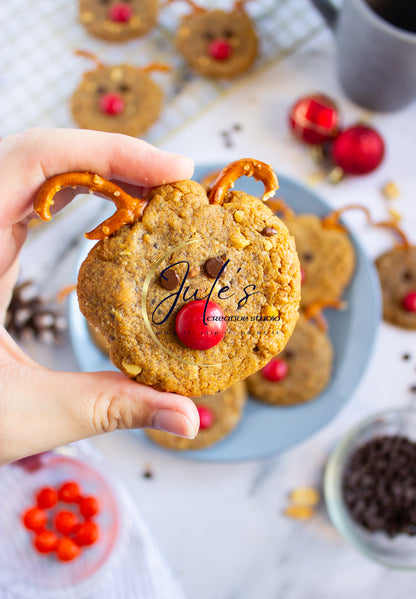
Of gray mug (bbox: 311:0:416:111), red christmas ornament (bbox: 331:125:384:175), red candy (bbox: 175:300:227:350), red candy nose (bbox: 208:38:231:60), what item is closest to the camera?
red candy (bbox: 175:300:227:350)

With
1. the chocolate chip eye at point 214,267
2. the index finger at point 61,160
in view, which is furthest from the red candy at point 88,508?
the chocolate chip eye at point 214,267

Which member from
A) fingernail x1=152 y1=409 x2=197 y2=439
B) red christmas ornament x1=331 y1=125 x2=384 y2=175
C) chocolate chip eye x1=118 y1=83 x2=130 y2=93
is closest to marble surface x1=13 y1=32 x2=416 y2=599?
chocolate chip eye x1=118 y1=83 x2=130 y2=93

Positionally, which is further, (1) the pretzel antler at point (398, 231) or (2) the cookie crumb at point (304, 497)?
(1) the pretzel antler at point (398, 231)

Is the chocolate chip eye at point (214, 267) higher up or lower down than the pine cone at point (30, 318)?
higher up

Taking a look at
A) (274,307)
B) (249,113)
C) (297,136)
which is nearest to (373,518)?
(274,307)

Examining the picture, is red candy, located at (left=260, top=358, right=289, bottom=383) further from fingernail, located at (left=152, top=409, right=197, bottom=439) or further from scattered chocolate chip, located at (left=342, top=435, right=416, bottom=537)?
fingernail, located at (left=152, top=409, right=197, bottom=439)

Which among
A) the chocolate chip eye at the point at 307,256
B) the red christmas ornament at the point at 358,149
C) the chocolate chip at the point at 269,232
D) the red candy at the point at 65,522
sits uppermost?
the chocolate chip at the point at 269,232

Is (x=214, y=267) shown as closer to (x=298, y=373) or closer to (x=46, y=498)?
(x=298, y=373)

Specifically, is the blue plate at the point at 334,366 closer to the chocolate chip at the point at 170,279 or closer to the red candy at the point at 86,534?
the red candy at the point at 86,534
